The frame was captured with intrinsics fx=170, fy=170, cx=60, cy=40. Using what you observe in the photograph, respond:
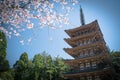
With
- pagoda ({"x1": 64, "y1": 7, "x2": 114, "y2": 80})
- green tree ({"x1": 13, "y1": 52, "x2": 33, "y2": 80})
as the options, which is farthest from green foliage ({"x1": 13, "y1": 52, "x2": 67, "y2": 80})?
pagoda ({"x1": 64, "y1": 7, "x2": 114, "y2": 80})

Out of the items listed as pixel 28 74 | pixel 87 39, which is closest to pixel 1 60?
pixel 28 74

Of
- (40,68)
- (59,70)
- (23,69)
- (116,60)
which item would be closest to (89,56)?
(116,60)

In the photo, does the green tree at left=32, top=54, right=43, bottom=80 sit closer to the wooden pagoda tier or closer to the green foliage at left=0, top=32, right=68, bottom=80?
the green foliage at left=0, top=32, right=68, bottom=80

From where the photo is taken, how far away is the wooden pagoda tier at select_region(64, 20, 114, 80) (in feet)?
70.0

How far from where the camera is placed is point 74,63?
24047 mm

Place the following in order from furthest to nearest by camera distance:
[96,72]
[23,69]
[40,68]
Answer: [23,69]
[40,68]
[96,72]

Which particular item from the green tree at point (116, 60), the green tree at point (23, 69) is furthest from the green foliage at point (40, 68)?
the green tree at point (116, 60)

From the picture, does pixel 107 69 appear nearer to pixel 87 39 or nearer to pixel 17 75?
pixel 87 39

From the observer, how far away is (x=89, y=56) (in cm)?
2245

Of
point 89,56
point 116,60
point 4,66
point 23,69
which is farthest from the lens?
point 23,69

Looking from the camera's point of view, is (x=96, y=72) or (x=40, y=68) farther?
(x=40, y=68)

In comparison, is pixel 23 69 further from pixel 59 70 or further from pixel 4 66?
pixel 59 70

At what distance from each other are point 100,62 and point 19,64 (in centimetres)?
1972

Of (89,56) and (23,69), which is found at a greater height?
(89,56)
